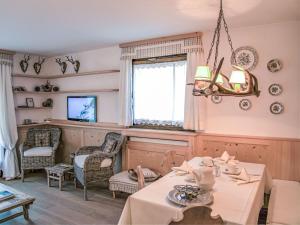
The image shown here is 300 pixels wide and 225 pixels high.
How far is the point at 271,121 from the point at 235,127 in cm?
45

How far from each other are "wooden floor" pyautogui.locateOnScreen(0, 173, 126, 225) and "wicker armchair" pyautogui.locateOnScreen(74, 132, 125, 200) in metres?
0.22

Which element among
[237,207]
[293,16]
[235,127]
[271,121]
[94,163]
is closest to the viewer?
[237,207]

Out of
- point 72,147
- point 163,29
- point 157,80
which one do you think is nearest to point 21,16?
point 163,29

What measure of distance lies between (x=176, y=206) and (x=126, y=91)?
2.75 m

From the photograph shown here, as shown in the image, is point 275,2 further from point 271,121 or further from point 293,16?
point 271,121

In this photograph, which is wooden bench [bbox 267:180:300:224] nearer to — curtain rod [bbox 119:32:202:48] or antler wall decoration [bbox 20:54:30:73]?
curtain rod [bbox 119:32:202:48]

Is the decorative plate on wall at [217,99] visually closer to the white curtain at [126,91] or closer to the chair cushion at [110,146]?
the white curtain at [126,91]

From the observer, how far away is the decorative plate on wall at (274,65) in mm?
3096

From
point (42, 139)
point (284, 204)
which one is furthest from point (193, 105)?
point (42, 139)

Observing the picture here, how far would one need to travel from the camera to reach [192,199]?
1746 millimetres

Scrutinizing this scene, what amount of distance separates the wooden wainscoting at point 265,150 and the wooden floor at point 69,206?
61.4 inches

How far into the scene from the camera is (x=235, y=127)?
11.2 feet

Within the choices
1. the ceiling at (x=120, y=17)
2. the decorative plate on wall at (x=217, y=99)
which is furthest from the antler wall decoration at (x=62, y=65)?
the decorative plate on wall at (x=217, y=99)

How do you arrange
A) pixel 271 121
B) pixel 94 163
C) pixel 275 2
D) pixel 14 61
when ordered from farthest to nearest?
pixel 14 61 < pixel 94 163 < pixel 271 121 < pixel 275 2
